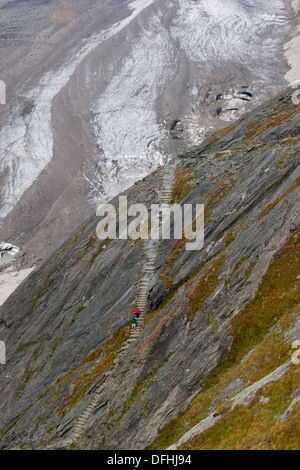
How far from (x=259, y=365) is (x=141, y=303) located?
54.4 feet

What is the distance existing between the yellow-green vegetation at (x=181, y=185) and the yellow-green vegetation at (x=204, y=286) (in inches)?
616

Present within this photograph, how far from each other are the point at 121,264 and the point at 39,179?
91814 millimetres

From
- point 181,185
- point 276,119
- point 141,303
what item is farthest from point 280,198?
point 276,119

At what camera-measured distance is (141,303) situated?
39.4 metres

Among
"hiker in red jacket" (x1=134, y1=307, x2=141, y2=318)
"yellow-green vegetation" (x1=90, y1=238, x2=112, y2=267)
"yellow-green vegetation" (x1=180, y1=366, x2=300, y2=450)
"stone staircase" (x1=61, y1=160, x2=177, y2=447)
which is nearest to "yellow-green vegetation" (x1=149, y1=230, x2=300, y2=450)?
"yellow-green vegetation" (x1=180, y1=366, x2=300, y2=450)

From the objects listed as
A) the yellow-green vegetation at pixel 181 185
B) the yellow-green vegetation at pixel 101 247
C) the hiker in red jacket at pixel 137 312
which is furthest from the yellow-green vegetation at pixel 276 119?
the hiker in red jacket at pixel 137 312

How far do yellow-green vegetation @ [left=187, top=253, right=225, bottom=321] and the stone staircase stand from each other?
6.02m

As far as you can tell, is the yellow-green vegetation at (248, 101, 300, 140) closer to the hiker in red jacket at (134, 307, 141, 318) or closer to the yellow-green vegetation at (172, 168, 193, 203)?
the yellow-green vegetation at (172, 168, 193, 203)

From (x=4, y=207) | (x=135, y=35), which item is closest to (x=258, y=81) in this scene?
(x=135, y=35)

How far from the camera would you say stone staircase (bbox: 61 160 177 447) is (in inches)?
1307

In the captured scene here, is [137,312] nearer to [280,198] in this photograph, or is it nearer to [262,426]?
[280,198]
